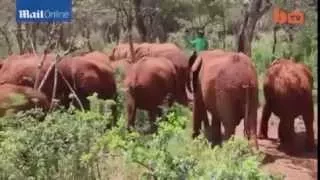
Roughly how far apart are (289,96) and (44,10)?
11.7ft

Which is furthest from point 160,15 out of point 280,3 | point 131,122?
point 131,122

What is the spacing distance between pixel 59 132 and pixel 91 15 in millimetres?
31853

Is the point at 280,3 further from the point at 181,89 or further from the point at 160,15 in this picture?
the point at 160,15

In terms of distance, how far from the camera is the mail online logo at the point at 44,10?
31.2 ft

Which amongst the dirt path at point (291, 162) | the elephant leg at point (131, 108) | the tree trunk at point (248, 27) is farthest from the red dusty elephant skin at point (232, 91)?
the tree trunk at point (248, 27)

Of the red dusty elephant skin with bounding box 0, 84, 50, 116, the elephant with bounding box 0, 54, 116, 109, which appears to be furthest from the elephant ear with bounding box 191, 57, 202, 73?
the red dusty elephant skin with bounding box 0, 84, 50, 116

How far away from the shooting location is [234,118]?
1039 cm

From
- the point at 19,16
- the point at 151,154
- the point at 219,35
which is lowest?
the point at 219,35

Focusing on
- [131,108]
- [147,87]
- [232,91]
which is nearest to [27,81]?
[131,108]

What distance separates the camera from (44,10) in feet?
31.2

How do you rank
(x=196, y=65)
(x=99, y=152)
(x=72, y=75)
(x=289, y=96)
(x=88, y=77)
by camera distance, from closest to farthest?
(x=99, y=152) → (x=289, y=96) → (x=196, y=65) → (x=72, y=75) → (x=88, y=77)

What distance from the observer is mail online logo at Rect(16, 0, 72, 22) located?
31.2 ft

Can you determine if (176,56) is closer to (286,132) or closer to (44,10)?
(286,132)

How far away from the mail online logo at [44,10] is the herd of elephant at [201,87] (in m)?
0.89
